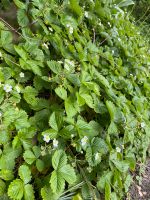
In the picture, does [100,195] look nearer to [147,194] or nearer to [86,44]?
[147,194]

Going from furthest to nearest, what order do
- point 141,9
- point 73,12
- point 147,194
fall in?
point 141,9 < point 147,194 < point 73,12

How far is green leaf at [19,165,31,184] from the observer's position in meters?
1.37

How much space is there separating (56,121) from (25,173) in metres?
0.32

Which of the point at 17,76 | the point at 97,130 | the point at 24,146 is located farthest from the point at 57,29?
the point at 24,146

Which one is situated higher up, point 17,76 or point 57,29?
point 57,29

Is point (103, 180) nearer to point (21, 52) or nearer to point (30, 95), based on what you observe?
point (30, 95)

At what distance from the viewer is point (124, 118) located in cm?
192

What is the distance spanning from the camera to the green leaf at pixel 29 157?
4.68 ft

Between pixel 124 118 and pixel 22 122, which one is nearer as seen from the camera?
pixel 22 122

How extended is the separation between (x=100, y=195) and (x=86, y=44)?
111 cm

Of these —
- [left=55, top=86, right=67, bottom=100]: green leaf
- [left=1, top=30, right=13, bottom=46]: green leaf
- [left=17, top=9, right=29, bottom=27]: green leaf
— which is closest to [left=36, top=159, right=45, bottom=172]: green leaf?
[left=55, top=86, right=67, bottom=100]: green leaf

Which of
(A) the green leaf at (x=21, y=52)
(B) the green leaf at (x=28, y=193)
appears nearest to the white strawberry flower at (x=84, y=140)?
(B) the green leaf at (x=28, y=193)

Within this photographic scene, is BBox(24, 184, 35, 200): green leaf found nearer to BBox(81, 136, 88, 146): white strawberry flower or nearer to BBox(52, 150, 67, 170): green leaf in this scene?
BBox(52, 150, 67, 170): green leaf

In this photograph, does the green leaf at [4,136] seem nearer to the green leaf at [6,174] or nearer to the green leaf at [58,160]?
the green leaf at [6,174]
